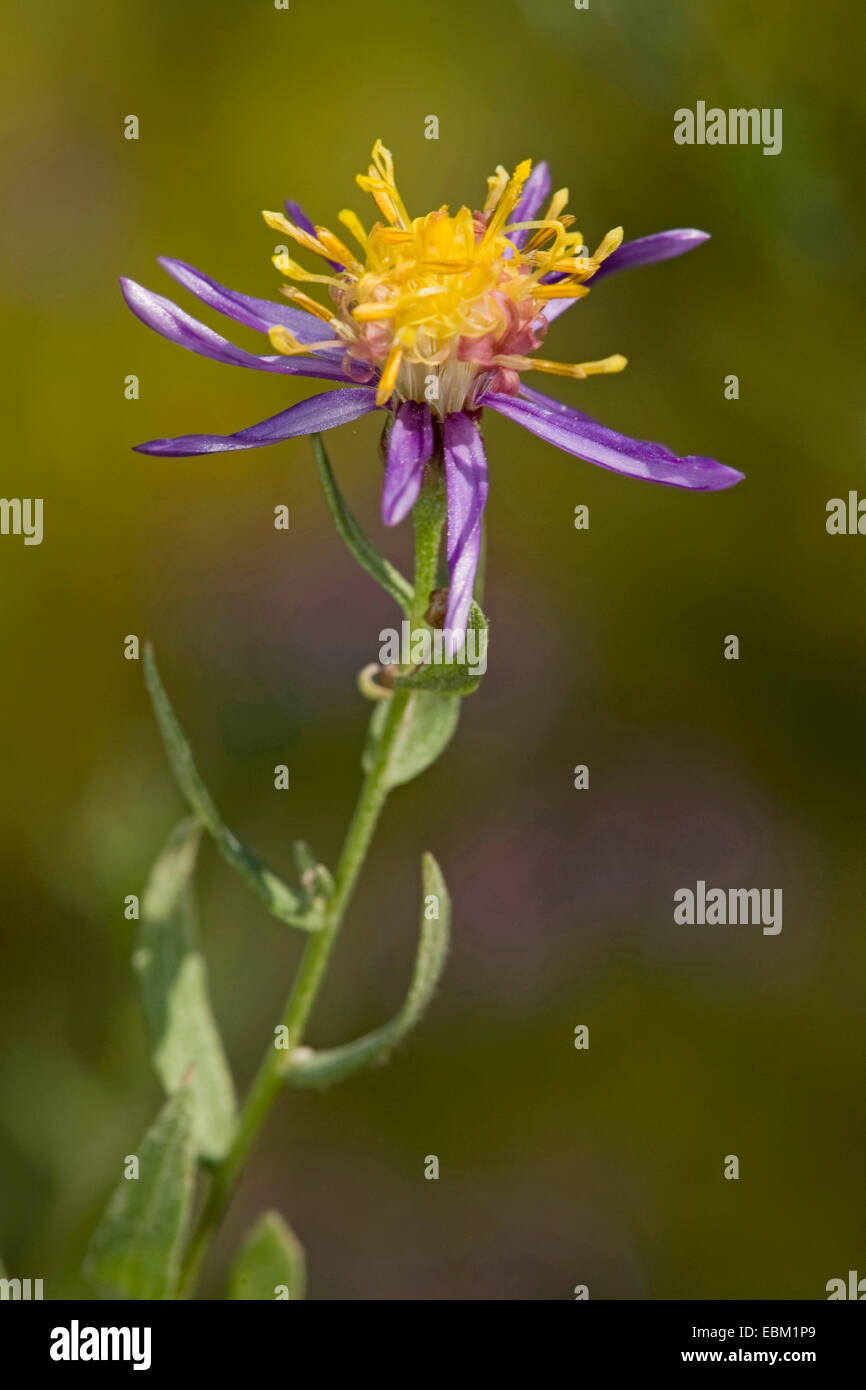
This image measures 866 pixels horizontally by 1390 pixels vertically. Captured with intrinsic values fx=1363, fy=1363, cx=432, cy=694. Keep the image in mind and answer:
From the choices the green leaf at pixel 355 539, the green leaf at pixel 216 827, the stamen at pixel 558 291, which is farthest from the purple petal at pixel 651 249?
the green leaf at pixel 216 827

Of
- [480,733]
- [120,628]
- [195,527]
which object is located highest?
[195,527]

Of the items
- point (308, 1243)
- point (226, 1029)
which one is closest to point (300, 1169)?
point (308, 1243)

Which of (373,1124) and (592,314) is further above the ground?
(592,314)

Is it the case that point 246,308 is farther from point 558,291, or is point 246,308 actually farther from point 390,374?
point 558,291

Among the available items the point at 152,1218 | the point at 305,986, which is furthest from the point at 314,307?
the point at 152,1218

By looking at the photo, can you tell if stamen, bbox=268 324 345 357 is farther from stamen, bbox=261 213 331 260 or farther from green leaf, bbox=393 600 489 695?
green leaf, bbox=393 600 489 695

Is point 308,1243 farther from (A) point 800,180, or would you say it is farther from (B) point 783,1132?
(A) point 800,180

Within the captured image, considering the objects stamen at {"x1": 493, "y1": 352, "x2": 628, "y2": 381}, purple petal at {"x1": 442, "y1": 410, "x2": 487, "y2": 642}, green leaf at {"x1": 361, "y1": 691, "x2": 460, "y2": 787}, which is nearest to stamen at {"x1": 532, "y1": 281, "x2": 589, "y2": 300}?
stamen at {"x1": 493, "y1": 352, "x2": 628, "y2": 381}

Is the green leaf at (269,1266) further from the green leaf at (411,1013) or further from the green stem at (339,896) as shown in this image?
the green leaf at (411,1013)
